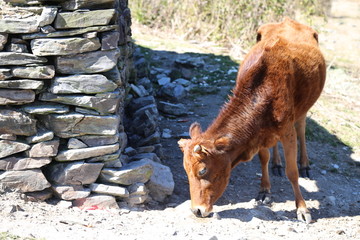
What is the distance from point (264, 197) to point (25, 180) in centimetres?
310

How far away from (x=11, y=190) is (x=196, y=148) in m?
2.11

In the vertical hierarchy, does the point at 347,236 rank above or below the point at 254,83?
below

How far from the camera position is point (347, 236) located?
5.96m

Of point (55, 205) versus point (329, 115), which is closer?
point (55, 205)

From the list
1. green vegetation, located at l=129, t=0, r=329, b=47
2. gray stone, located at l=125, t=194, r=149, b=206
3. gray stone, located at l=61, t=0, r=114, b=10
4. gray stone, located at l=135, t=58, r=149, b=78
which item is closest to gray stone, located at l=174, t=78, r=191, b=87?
gray stone, located at l=135, t=58, r=149, b=78

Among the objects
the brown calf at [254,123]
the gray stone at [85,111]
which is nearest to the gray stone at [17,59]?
the gray stone at [85,111]

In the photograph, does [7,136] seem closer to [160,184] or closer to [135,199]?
[135,199]

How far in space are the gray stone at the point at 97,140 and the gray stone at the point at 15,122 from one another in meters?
0.60

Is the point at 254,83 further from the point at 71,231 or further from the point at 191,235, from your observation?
the point at 71,231

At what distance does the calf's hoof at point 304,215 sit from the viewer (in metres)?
6.36

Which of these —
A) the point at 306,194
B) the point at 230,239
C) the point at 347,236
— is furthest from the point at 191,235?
the point at 306,194

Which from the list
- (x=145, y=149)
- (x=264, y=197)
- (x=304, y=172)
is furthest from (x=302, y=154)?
(x=145, y=149)

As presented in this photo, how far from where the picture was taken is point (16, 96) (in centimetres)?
552

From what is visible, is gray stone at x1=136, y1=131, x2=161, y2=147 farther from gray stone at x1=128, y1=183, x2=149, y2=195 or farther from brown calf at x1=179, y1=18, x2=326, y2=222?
brown calf at x1=179, y1=18, x2=326, y2=222
